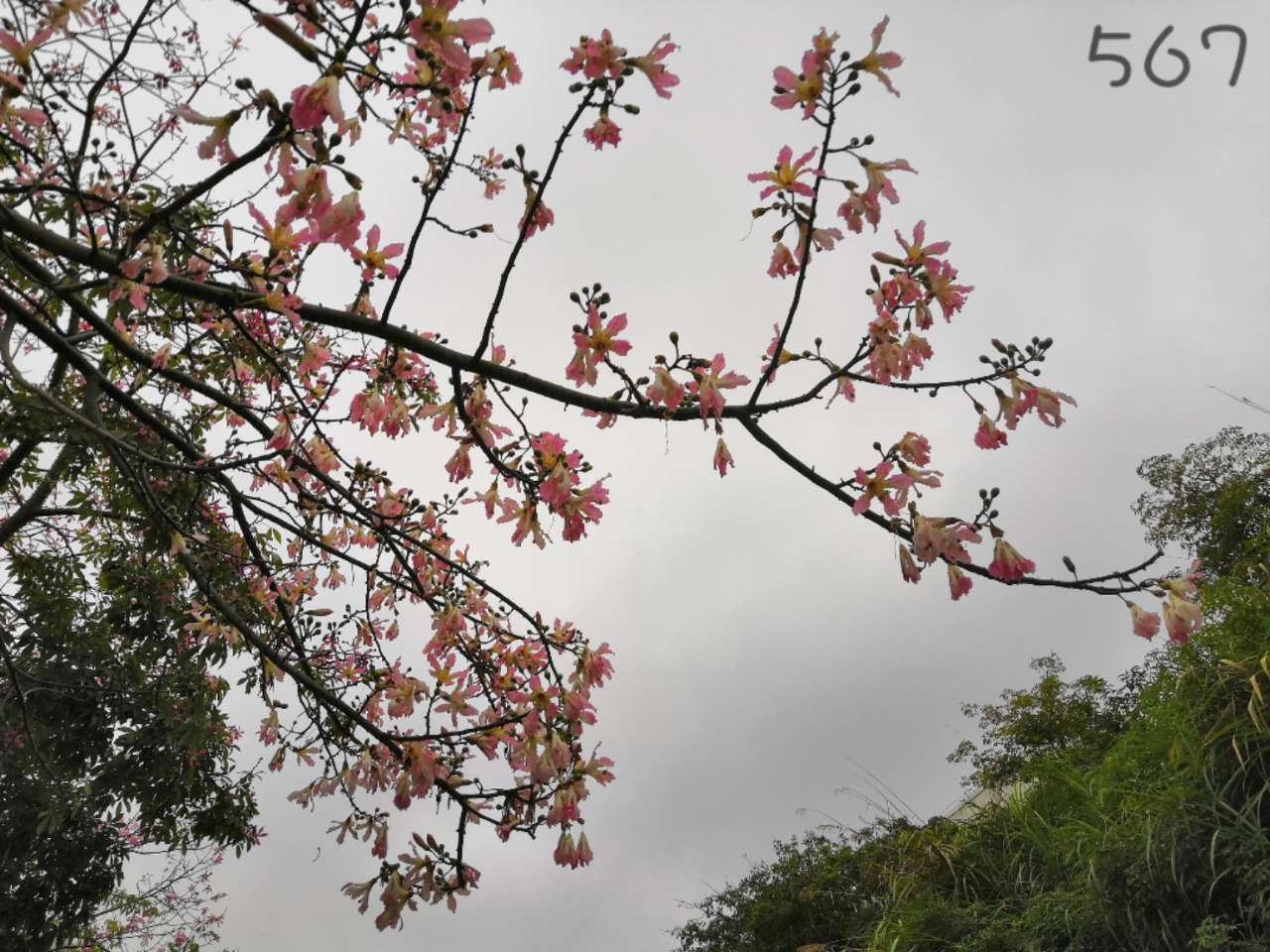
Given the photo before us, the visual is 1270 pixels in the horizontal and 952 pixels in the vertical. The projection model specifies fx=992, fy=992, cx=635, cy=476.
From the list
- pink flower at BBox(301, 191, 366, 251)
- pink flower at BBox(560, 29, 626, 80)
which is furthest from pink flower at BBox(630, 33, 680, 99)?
pink flower at BBox(301, 191, 366, 251)

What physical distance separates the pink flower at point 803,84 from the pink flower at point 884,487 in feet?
2.06

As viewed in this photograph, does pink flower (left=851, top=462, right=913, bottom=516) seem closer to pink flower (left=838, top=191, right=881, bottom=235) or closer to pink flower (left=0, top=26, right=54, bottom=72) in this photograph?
pink flower (left=838, top=191, right=881, bottom=235)

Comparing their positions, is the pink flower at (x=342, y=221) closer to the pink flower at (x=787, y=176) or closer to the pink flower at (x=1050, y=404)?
the pink flower at (x=787, y=176)

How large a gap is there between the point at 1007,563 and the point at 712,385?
58 centimetres

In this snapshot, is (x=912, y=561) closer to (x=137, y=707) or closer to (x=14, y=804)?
(x=137, y=707)

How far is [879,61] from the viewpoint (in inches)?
66.5

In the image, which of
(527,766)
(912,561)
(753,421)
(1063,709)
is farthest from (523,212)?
(1063,709)

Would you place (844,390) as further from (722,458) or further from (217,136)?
(217,136)

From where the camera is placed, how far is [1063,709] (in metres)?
10.3

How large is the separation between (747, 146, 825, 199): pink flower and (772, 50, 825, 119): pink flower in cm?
8

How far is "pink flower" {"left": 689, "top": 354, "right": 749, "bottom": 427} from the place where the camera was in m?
1.73

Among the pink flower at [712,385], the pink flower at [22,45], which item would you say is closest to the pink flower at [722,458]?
the pink flower at [712,385]

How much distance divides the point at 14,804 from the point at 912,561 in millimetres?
5642

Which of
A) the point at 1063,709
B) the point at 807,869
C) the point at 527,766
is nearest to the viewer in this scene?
the point at 527,766
